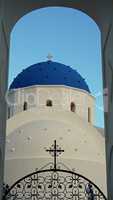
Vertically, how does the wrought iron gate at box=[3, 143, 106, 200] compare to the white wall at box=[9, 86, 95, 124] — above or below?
below

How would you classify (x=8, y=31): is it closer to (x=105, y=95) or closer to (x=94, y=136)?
(x=105, y=95)

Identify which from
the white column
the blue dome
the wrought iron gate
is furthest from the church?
the white column

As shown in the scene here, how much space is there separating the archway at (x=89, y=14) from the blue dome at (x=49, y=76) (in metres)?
16.8

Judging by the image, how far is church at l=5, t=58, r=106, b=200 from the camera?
20234mm

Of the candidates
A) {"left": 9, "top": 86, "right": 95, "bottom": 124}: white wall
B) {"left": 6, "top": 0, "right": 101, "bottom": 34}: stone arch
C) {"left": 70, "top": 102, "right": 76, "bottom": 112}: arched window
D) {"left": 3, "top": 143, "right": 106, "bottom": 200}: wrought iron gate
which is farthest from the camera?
{"left": 70, "top": 102, "right": 76, "bottom": 112}: arched window

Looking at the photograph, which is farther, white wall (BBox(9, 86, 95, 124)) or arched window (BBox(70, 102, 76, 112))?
arched window (BBox(70, 102, 76, 112))

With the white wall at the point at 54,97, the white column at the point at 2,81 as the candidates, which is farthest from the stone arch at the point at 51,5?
the white wall at the point at 54,97

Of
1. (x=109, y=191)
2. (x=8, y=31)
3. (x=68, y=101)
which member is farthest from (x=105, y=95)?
(x=68, y=101)

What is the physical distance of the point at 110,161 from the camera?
6.64 metres

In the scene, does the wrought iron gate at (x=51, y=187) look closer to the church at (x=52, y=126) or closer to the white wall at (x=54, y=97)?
the church at (x=52, y=126)

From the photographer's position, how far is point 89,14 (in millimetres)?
7645

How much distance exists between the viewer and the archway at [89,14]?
21.5 ft

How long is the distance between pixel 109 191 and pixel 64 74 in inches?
741

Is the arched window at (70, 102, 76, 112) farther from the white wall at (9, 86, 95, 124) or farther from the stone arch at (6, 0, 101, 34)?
the stone arch at (6, 0, 101, 34)
